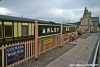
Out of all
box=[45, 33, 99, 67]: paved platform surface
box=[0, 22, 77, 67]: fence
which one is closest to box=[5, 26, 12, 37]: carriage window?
box=[0, 22, 77, 67]: fence

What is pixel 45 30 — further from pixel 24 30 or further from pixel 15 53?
pixel 15 53

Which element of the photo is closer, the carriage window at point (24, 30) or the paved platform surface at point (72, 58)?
the paved platform surface at point (72, 58)

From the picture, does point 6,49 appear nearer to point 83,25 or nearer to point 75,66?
point 75,66


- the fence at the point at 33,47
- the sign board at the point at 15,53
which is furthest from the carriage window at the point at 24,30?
the sign board at the point at 15,53

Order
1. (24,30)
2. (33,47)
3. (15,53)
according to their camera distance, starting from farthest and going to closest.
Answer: (24,30), (33,47), (15,53)

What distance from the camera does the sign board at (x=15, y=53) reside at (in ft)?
14.5

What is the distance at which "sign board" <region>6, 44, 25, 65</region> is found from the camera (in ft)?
14.5

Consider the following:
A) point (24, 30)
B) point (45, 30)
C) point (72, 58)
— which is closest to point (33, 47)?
point (24, 30)

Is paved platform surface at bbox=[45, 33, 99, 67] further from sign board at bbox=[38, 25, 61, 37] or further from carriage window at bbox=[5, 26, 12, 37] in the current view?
carriage window at bbox=[5, 26, 12, 37]

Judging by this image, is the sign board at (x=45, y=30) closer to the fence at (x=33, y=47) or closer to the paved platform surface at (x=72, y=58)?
the fence at (x=33, y=47)

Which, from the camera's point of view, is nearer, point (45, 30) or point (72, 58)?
point (72, 58)

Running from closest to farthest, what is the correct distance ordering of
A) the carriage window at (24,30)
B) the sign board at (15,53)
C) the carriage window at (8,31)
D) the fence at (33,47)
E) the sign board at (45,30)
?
the fence at (33,47)
the sign board at (15,53)
the carriage window at (8,31)
the carriage window at (24,30)
the sign board at (45,30)

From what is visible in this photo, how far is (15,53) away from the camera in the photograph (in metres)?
4.77

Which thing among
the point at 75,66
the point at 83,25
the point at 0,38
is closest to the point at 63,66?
the point at 75,66
